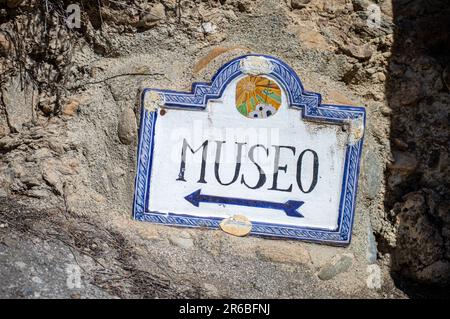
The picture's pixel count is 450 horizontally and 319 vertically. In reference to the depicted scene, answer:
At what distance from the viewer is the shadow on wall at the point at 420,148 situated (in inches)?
108

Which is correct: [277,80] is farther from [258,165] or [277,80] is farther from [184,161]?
[184,161]

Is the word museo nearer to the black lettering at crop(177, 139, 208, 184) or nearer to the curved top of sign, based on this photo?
the black lettering at crop(177, 139, 208, 184)

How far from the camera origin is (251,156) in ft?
9.25

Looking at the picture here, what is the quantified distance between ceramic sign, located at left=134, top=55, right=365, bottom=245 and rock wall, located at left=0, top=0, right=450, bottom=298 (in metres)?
0.06

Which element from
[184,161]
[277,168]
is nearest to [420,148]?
[277,168]

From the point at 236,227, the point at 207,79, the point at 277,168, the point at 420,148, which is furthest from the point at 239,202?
the point at 420,148

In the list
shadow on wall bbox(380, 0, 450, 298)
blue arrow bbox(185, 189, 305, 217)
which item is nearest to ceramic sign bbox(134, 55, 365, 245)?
blue arrow bbox(185, 189, 305, 217)

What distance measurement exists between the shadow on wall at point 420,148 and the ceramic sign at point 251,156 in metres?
0.20

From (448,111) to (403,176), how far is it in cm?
34

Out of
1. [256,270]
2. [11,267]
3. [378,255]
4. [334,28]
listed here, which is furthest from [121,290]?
[334,28]

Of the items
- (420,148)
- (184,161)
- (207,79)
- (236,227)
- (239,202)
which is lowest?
(236,227)

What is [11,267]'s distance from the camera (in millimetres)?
2387

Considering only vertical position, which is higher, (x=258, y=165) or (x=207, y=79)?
(x=207, y=79)

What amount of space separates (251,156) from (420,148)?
72 cm
